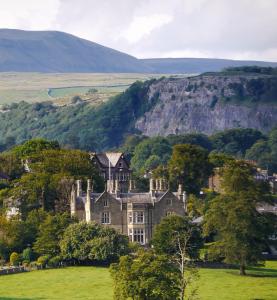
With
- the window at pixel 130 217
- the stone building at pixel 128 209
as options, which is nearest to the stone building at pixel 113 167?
the stone building at pixel 128 209

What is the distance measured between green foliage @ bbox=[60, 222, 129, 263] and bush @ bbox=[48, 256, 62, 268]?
0.56 meters

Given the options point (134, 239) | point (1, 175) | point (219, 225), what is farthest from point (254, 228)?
point (1, 175)

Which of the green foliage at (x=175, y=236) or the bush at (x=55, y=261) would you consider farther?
the bush at (x=55, y=261)

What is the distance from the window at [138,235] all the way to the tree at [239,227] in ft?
20.8

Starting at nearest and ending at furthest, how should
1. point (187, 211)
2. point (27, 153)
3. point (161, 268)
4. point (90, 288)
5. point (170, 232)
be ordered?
1. point (161, 268)
2. point (90, 288)
3. point (170, 232)
4. point (187, 211)
5. point (27, 153)

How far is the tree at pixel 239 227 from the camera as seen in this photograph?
109000mm

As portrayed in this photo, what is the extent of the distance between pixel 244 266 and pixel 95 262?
12400mm

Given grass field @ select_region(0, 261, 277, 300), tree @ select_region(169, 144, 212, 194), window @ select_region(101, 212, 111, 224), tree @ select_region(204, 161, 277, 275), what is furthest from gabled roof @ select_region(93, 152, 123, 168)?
grass field @ select_region(0, 261, 277, 300)

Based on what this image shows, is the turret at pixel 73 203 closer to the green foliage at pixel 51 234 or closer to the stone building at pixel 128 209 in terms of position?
the stone building at pixel 128 209

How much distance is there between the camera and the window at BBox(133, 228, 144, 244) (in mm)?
117812

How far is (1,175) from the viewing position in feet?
440

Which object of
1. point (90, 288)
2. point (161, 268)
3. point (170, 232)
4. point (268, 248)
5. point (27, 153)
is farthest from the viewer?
point (27, 153)

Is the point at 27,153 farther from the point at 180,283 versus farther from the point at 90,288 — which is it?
the point at 180,283

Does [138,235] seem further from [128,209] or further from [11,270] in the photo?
[11,270]
